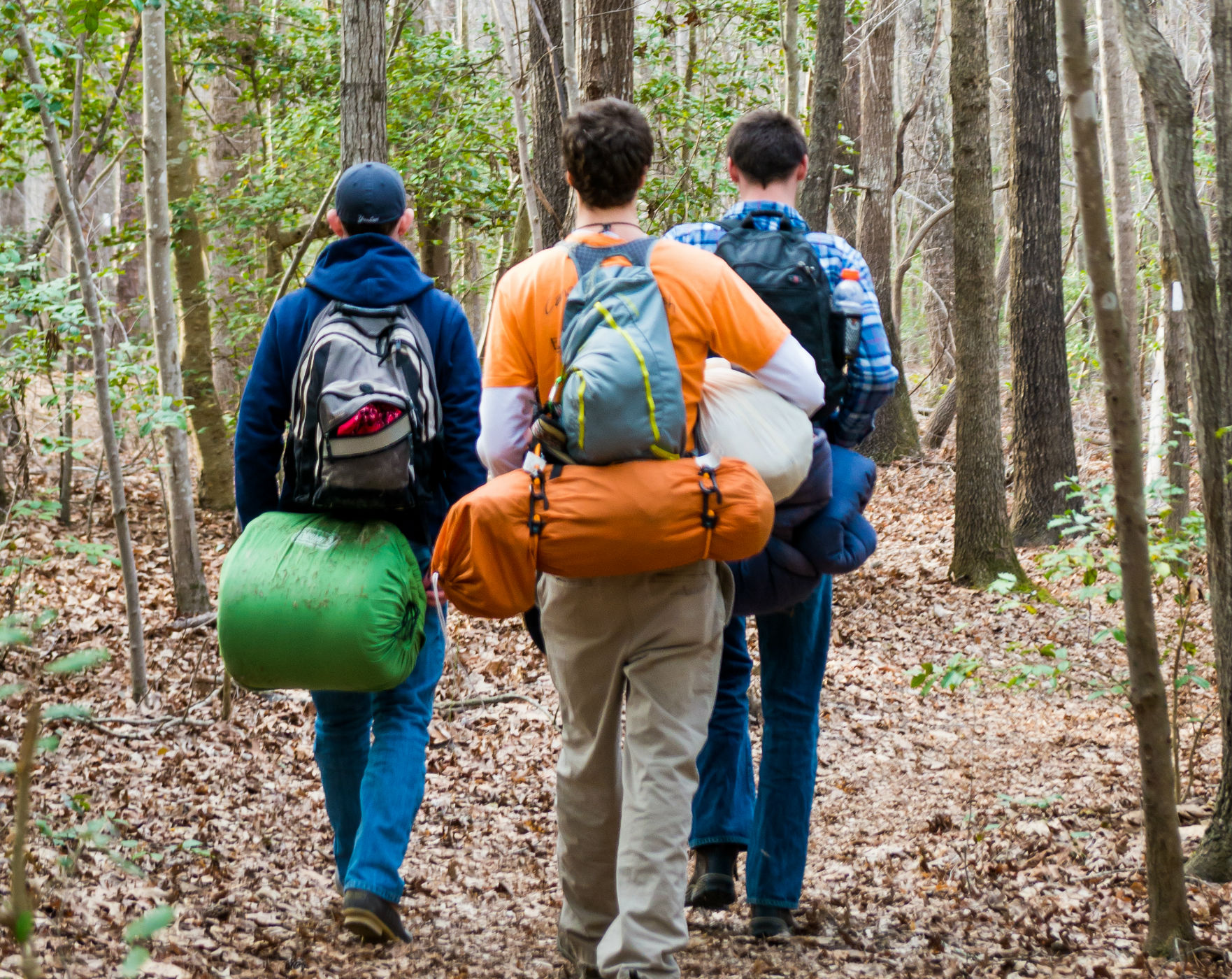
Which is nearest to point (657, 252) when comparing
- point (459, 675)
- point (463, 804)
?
point (463, 804)

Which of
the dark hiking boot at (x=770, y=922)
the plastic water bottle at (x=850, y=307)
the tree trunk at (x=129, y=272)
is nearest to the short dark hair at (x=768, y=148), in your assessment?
the plastic water bottle at (x=850, y=307)

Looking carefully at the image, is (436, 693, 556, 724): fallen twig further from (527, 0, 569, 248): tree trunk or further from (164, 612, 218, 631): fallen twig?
(527, 0, 569, 248): tree trunk

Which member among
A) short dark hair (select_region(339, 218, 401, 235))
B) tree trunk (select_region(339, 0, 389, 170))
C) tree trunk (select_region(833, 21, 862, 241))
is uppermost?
tree trunk (select_region(833, 21, 862, 241))

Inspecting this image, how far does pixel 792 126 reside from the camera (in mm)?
3203

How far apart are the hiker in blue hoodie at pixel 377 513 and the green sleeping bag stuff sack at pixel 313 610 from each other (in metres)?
0.21

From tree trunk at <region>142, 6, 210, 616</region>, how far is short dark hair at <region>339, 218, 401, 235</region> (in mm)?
3064

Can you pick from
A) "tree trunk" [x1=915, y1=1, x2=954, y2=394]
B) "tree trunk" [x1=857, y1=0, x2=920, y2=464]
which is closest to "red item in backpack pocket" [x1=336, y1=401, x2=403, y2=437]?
"tree trunk" [x1=857, y1=0, x2=920, y2=464]

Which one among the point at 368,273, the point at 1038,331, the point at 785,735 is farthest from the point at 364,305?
the point at 1038,331

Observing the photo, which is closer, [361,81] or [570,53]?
[361,81]

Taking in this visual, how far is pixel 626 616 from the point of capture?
2.73m

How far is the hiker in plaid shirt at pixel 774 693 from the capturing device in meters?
3.14

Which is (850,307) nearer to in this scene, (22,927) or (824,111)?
(22,927)

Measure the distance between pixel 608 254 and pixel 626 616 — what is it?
0.91 metres

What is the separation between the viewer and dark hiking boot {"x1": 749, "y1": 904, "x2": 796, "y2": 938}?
3.30 m
